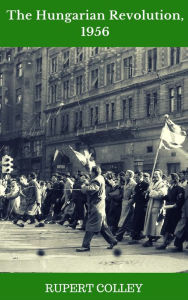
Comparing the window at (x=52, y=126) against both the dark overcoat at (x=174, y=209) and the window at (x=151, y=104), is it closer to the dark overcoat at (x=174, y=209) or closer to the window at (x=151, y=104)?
the window at (x=151, y=104)

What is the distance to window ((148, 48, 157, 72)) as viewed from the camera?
34781mm

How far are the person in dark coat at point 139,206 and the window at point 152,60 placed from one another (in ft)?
75.1

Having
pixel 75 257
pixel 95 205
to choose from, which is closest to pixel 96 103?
pixel 95 205

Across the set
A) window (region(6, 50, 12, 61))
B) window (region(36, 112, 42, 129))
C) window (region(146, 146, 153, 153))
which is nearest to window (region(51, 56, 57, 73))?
window (region(36, 112, 42, 129))

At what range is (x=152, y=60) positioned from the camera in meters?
35.0

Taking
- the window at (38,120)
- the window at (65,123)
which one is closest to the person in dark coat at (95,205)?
the window at (65,123)

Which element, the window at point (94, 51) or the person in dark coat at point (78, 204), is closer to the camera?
the person in dark coat at point (78, 204)

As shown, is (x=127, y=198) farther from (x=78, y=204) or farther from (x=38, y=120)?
(x=38, y=120)

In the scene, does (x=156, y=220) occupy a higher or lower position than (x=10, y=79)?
lower

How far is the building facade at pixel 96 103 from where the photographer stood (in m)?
33.3

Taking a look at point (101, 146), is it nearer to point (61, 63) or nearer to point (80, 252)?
point (61, 63)

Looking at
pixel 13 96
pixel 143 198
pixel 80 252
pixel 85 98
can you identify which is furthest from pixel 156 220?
pixel 13 96

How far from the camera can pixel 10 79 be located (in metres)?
55.9

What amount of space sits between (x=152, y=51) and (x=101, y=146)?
8641 mm
